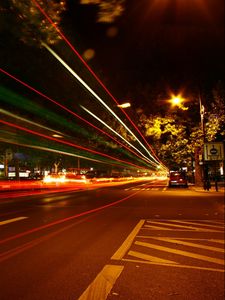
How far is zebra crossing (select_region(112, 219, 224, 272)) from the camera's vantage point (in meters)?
7.90

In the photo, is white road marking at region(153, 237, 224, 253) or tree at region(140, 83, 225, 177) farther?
tree at region(140, 83, 225, 177)

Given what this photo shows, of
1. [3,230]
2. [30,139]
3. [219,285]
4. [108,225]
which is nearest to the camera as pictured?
[219,285]

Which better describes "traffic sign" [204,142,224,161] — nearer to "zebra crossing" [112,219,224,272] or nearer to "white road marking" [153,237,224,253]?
"zebra crossing" [112,219,224,272]

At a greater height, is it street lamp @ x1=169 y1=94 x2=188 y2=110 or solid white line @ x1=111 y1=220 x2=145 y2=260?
street lamp @ x1=169 y1=94 x2=188 y2=110

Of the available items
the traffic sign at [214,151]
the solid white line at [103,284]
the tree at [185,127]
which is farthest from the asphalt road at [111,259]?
the tree at [185,127]

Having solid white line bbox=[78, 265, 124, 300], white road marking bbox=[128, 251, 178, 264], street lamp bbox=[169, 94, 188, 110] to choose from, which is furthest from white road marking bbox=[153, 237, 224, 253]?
street lamp bbox=[169, 94, 188, 110]

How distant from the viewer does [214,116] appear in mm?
33375

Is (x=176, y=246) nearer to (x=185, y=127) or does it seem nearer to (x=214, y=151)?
(x=214, y=151)

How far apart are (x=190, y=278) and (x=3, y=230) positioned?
661 cm

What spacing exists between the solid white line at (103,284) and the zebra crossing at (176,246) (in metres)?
0.80

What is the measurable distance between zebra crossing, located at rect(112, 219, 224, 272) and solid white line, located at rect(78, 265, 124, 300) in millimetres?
803

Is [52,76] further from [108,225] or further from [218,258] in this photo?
[218,258]

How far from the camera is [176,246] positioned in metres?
9.41

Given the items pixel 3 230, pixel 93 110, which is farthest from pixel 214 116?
pixel 3 230
